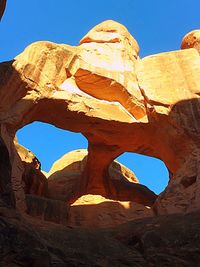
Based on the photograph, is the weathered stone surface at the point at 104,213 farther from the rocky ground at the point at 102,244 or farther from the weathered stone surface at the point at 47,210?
the rocky ground at the point at 102,244

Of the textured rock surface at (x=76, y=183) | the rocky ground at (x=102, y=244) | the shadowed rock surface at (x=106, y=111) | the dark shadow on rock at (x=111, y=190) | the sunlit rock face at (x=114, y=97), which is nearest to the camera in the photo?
the rocky ground at (x=102, y=244)

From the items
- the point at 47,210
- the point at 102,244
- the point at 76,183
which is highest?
the point at 76,183

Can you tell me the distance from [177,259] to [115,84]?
1043 centimetres

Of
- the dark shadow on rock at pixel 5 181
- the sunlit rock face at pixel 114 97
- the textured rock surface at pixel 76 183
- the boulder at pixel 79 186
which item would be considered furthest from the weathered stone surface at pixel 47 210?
the textured rock surface at pixel 76 183

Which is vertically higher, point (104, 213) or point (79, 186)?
point (79, 186)

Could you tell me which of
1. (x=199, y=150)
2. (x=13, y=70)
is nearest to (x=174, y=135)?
(x=199, y=150)

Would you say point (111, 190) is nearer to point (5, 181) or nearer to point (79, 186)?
point (79, 186)

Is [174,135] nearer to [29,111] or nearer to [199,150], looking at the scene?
[199,150]

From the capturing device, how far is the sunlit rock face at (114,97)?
53.6 ft

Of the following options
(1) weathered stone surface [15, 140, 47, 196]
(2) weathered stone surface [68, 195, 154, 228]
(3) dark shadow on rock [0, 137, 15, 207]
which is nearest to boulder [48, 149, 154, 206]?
(1) weathered stone surface [15, 140, 47, 196]

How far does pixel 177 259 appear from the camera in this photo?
9.16 m

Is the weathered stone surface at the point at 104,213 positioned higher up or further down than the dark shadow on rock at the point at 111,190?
further down

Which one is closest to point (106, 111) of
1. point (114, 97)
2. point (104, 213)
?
point (114, 97)

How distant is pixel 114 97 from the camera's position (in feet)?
62.1
